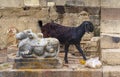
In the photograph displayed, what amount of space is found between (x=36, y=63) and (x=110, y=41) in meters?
1.56

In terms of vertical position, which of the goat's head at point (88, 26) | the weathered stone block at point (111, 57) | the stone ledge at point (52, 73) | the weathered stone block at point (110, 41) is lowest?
the stone ledge at point (52, 73)

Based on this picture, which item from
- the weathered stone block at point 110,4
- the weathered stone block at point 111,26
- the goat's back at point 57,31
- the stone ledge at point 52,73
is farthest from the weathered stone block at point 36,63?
the weathered stone block at point 110,4

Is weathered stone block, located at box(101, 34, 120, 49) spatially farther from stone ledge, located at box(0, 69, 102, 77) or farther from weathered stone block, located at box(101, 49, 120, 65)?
stone ledge, located at box(0, 69, 102, 77)

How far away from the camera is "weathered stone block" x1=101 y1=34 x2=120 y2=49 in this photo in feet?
22.8

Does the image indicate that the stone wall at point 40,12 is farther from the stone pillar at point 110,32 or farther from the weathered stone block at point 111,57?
the weathered stone block at point 111,57

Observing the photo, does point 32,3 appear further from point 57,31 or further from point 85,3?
point 57,31

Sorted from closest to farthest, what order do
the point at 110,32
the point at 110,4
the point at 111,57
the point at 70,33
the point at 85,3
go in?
the point at 111,57 → the point at 70,33 → the point at 110,32 → the point at 110,4 → the point at 85,3

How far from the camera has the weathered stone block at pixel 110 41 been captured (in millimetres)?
6945

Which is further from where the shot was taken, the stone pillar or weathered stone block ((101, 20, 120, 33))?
weathered stone block ((101, 20, 120, 33))

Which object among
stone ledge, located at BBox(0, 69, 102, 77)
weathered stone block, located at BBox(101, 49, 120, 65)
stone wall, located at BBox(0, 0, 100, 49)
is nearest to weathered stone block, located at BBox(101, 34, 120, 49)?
weathered stone block, located at BBox(101, 49, 120, 65)

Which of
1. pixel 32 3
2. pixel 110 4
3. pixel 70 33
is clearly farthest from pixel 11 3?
pixel 110 4

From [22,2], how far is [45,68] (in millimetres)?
2357

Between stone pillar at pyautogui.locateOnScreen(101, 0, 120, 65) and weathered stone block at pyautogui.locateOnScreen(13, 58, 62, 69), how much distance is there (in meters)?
0.96

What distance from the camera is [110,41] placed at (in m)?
6.96
